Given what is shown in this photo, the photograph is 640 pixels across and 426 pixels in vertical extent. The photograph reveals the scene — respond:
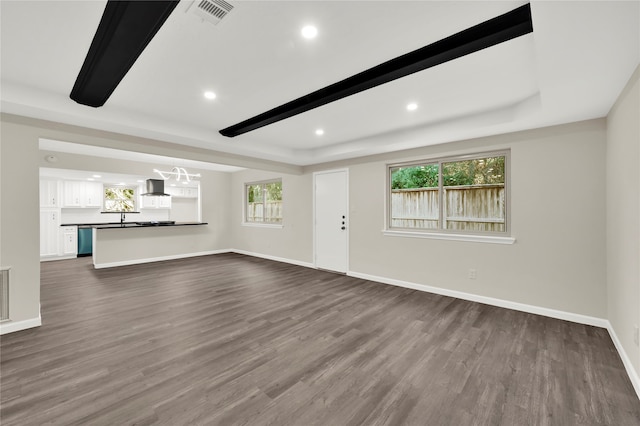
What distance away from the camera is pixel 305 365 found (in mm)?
2229

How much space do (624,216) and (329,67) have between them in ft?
9.32

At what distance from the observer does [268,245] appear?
7145 millimetres

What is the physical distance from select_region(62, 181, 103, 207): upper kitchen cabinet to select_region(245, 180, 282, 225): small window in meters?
4.25

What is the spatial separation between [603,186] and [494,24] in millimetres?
2496

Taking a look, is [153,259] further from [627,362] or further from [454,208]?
[627,362]

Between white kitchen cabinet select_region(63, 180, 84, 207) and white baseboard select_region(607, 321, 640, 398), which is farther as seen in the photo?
white kitchen cabinet select_region(63, 180, 84, 207)

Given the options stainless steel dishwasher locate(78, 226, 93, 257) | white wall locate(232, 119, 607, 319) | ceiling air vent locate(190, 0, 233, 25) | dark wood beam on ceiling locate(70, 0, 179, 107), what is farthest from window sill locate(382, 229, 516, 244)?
stainless steel dishwasher locate(78, 226, 93, 257)

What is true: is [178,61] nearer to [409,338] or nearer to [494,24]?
[494,24]

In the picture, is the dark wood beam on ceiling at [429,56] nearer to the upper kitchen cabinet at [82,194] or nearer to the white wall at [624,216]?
the white wall at [624,216]

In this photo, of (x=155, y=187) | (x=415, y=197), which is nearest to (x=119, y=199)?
(x=155, y=187)

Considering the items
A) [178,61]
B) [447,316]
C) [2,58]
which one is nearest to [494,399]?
[447,316]

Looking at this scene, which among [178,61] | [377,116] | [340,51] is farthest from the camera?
[377,116]

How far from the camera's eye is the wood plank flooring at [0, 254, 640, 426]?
67.1 inches

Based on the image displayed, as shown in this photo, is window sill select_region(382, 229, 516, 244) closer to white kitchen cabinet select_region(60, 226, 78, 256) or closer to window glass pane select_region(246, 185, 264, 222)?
window glass pane select_region(246, 185, 264, 222)
